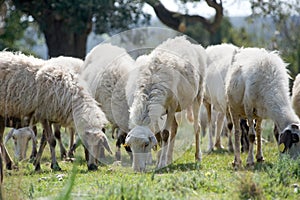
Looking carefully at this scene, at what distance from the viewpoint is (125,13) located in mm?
22531

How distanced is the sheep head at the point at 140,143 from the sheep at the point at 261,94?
57.3 inches

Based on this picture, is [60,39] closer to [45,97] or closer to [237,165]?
[45,97]

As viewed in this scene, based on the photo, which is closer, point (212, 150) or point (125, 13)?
point (212, 150)

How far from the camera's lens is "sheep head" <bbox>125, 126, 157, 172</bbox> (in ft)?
33.0

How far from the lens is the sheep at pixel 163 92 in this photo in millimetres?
10203

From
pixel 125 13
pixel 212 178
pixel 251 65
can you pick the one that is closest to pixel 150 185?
pixel 212 178

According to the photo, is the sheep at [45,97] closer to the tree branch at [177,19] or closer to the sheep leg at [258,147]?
the sheep leg at [258,147]

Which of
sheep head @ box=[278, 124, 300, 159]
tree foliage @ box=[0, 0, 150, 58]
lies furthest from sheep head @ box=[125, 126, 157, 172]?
tree foliage @ box=[0, 0, 150, 58]

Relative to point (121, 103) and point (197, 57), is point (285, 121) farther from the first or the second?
point (121, 103)

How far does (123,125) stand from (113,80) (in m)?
1.13

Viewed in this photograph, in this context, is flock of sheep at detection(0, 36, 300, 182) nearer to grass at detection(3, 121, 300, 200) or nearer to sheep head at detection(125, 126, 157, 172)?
sheep head at detection(125, 126, 157, 172)

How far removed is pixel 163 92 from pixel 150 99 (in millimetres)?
380

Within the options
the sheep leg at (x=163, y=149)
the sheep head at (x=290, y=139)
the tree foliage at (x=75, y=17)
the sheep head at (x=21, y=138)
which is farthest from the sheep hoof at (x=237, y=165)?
the tree foliage at (x=75, y=17)

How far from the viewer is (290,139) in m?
9.92
